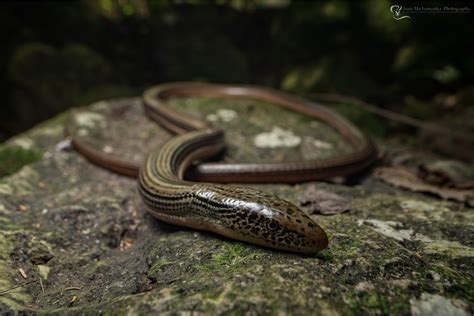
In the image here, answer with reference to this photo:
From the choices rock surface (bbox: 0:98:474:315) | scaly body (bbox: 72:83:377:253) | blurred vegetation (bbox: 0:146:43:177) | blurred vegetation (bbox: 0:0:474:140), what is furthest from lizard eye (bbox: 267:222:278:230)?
blurred vegetation (bbox: 0:0:474:140)

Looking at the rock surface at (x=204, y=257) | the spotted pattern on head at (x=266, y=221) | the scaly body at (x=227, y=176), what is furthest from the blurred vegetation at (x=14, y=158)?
the spotted pattern on head at (x=266, y=221)

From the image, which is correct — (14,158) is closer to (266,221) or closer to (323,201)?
(266,221)

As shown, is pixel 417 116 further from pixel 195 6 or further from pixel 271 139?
pixel 195 6

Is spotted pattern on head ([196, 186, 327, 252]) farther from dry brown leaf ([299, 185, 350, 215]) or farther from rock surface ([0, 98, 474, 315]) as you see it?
dry brown leaf ([299, 185, 350, 215])

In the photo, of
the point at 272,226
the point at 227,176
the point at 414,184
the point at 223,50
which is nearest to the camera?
the point at 272,226

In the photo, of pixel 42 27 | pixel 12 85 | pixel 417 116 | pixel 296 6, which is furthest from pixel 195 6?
pixel 417 116

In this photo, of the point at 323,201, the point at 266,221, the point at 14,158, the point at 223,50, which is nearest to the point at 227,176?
the point at 323,201
